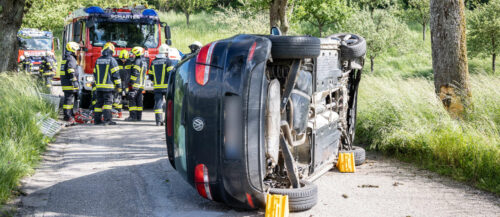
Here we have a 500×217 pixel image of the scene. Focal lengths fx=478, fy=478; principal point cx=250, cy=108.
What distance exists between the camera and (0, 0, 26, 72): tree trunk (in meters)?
12.9

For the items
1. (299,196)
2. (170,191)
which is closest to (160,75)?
(170,191)

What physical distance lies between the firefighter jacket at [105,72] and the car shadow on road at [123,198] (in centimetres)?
482

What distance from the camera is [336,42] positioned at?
19.0ft

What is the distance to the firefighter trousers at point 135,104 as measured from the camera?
454 inches

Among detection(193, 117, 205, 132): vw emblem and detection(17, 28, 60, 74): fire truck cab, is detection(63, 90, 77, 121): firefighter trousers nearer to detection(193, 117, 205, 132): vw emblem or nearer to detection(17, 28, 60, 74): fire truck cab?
detection(193, 117, 205, 132): vw emblem

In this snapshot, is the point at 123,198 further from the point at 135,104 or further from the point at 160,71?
the point at 135,104

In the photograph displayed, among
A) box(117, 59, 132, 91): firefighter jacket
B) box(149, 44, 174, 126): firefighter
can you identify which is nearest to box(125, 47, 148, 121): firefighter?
box(117, 59, 132, 91): firefighter jacket

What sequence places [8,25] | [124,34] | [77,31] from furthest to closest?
[124,34], [8,25], [77,31]

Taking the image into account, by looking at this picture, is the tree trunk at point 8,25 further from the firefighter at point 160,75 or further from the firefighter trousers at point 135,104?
the firefighter at point 160,75

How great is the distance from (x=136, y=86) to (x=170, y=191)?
658 centimetres

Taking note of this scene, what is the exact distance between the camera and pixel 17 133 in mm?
7277

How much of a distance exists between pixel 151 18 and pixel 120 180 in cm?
879

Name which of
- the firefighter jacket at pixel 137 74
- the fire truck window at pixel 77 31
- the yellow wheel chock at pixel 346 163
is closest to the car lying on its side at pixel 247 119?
the yellow wheel chock at pixel 346 163

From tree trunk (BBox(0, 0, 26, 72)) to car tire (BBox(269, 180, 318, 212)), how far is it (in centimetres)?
1132
